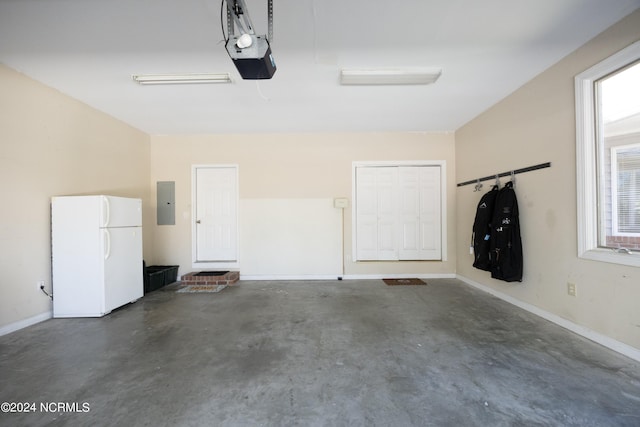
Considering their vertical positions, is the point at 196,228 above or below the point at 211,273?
above

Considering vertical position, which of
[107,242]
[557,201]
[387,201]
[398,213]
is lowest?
[107,242]

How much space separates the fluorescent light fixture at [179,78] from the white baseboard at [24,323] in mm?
2875

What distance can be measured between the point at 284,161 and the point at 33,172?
317 cm

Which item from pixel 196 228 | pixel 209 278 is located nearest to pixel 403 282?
pixel 209 278

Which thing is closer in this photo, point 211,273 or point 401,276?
point 211,273

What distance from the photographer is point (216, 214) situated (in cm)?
452

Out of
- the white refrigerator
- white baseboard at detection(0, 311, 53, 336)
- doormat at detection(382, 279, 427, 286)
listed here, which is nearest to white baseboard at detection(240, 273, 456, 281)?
doormat at detection(382, 279, 427, 286)

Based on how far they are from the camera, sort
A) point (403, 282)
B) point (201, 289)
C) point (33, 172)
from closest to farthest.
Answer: point (33, 172) → point (201, 289) → point (403, 282)

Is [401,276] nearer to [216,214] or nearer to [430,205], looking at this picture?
[430,205]

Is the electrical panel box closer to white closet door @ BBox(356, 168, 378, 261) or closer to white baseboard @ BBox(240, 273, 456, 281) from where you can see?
white baseboard @ BBox(240, 273, 456, 281)

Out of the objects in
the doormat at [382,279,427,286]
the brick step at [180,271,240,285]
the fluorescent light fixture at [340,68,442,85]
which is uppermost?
the fluorescent light fixture at [340,68,442,85]

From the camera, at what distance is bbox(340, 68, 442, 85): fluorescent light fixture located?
2529 millimetres

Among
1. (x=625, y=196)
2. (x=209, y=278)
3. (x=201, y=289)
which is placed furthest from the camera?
(x=209, y=278)

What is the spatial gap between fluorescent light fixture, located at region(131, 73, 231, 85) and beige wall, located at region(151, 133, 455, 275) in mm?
1786
